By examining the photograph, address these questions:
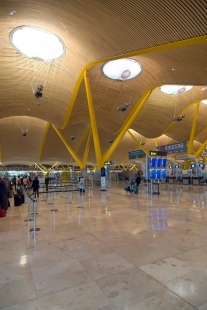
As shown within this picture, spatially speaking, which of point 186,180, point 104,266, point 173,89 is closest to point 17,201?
point 104,266

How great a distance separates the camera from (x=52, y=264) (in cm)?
373

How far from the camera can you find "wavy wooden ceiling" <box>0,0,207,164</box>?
8.47m

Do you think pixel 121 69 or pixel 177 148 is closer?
pixel 177 148

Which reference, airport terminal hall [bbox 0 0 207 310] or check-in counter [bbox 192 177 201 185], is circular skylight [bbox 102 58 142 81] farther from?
check-in counter [bbox 192 177 201 185]

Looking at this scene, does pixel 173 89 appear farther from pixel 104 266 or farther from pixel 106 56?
pixel 104 266

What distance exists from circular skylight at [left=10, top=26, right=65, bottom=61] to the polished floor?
1288 centimetres

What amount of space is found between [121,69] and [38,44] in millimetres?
8055

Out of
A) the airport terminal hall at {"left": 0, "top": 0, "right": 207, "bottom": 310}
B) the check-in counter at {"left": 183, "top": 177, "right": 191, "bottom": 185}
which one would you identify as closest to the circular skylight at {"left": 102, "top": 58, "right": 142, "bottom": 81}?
the airport terminal hall at {"left": 0, "top": 0, "right": 207, "bottom": 310}

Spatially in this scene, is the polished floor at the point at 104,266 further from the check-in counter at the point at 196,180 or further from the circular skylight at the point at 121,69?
the check-in counter at the point at 196,180

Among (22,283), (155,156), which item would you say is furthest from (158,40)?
(22,283)

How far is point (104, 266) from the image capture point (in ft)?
11.8

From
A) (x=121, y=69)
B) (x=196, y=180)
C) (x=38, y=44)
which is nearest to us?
(x=38, y=44)

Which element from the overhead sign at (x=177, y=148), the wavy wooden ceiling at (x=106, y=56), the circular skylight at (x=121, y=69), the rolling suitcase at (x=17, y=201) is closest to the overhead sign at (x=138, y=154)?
the overhead sign at (x=177, y=148)

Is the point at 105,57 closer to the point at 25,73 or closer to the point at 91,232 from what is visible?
the point at 25,73
